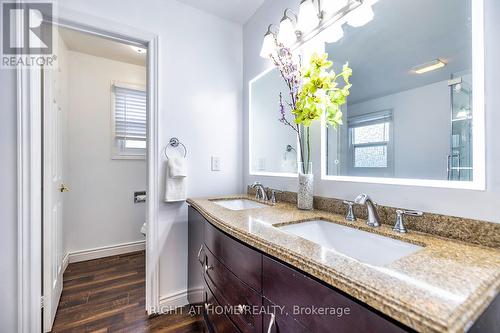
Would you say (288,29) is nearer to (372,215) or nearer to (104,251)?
(372,215)

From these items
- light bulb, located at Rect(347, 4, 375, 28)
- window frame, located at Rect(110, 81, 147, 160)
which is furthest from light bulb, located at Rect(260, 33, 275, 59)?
window frame, located at Rect(110, 81, 147, 160)

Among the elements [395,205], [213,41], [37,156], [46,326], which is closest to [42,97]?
[37,156]

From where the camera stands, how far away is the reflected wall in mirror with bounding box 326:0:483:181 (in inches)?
33.4

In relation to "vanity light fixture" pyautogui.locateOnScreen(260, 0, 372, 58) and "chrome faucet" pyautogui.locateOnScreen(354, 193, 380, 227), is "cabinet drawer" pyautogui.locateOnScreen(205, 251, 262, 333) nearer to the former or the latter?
"chrome faucet" pyautogui.locateOnScreen(354, 193, 380, 227)

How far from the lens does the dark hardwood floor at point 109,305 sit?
149 centimetres

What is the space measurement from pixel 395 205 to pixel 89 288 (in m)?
2.40

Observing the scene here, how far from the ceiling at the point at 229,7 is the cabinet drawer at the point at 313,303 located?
1868 millimetres

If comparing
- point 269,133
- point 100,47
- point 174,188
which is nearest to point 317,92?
point 269,133

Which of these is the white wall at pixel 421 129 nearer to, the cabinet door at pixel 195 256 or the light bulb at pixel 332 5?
the light bulb at pixel 332 5

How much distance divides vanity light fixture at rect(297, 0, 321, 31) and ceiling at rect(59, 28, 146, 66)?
1.68 metres

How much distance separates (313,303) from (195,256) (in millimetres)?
1122

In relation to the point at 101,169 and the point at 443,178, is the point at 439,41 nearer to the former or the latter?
the point at 443,178

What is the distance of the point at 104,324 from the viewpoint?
1.50m

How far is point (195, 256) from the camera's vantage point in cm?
151
